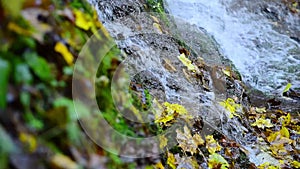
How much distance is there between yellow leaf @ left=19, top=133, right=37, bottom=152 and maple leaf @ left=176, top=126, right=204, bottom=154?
7.17ft

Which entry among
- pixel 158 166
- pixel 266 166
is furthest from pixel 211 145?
pixel 158 166

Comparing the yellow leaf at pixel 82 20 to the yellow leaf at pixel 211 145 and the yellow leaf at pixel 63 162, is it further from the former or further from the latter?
Answer: the yellow leaf at pixel 211 145

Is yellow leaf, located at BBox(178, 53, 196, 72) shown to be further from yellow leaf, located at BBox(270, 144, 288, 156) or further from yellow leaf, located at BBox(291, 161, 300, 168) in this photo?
yellow leaf, located at BBox(291, 161, 300, 168)

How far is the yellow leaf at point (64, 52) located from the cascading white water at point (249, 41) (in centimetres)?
518

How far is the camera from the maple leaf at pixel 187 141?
331 centimetres

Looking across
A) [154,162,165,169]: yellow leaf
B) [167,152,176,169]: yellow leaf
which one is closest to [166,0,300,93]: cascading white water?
[167,152,176,169]: yellow leaf

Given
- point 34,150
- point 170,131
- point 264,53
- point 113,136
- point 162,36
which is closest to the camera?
point 34,150

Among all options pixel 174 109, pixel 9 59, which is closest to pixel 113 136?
pixel 9 59

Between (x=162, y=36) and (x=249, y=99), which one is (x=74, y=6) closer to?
(x=162, y=36)

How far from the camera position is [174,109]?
358cm

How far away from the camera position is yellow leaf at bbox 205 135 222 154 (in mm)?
3583

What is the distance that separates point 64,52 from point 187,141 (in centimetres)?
208

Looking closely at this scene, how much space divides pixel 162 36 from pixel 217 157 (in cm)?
211

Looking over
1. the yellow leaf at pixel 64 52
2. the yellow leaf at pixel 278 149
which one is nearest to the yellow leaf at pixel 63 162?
the yellow leaf at pixel 64 52
